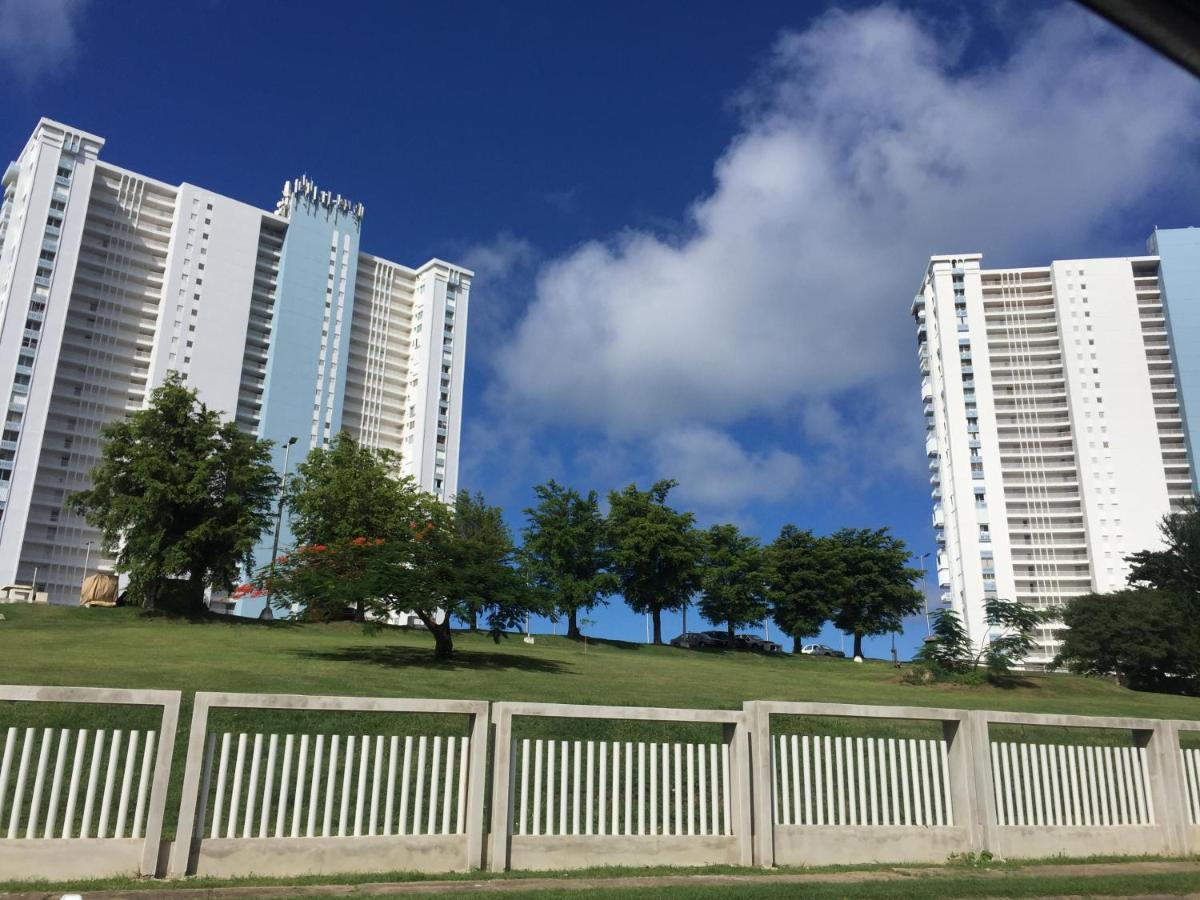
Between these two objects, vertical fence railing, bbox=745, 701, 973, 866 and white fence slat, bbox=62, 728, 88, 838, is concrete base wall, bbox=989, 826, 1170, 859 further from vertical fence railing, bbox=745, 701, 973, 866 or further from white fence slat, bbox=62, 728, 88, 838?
white fence slat, bbox=62, 728, 88, 838

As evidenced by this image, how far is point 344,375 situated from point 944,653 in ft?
300

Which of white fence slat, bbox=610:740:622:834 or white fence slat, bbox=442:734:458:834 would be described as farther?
white fence slat, bbox=610:740:622:834

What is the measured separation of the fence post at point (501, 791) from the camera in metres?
9.79

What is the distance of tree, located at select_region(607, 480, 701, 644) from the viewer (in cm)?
6512

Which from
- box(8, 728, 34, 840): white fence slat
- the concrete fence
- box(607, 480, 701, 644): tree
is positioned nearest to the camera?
box(8, 728, 34, 840): white fence slat

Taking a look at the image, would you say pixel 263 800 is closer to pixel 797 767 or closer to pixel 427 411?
pixel 797 767

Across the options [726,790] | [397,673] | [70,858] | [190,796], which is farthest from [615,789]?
[397,673]

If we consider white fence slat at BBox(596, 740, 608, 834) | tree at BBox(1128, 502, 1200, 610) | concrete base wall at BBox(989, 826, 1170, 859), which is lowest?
concrete base wall at BBox(989, 826, 1170, 859)

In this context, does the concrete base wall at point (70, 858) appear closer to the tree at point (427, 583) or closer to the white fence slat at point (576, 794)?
the white fence slat at point (576, 794)

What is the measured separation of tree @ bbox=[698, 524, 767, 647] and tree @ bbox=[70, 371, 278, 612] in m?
31.6

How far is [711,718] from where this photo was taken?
36.0 ft

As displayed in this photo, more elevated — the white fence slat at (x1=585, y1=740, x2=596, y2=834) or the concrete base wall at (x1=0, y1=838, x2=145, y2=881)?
the white fence slat at (x1=585, y1=740, x2=596, y2=834)

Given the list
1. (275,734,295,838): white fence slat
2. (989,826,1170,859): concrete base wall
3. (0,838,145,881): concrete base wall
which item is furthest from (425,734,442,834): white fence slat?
(989,826,1170,859): concrete base wall

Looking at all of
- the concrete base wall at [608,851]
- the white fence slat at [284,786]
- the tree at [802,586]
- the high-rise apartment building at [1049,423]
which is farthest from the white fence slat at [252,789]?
the high-rise apartment building at [1049,423]
